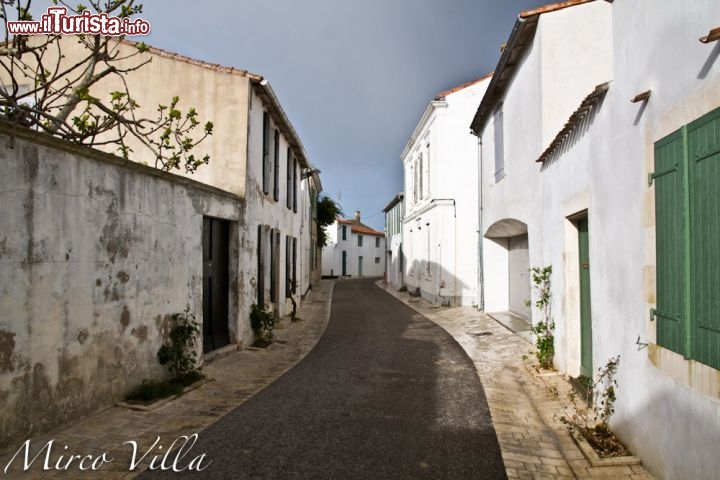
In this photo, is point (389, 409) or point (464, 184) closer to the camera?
point (389, 409)

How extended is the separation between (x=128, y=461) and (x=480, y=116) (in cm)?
1188

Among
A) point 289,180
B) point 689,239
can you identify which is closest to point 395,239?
point 289,180

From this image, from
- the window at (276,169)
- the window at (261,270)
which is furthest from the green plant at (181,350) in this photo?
the window at (276,169)

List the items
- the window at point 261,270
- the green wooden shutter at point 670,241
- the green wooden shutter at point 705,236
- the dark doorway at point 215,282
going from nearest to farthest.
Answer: the green wooden shutter at point 705,236, the green wooden shutter at point 670,241, the dark doorway at point 215,282, the window at point 261,270

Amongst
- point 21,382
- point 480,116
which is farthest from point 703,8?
point 480,116

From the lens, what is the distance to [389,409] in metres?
5.49

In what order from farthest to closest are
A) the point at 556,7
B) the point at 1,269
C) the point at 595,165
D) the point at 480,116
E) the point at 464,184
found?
the point at 464,184
the point at 480,116
the point at 556,7
the point at 595,165
the point at 1,269

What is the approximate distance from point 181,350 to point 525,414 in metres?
4.31

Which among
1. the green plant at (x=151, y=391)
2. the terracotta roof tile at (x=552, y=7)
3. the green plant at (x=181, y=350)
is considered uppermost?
the terracotta roof tile at (x=552, y=7)

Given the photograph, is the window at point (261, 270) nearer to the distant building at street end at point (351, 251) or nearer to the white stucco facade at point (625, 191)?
the white stucco facade at point (625, 191)

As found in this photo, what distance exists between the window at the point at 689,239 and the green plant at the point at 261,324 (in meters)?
7.37

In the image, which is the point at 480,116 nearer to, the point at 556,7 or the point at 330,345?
the point at 556,7

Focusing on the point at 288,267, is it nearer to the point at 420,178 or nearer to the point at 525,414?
the point at 420,178

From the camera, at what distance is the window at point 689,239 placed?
2850 millimetres
